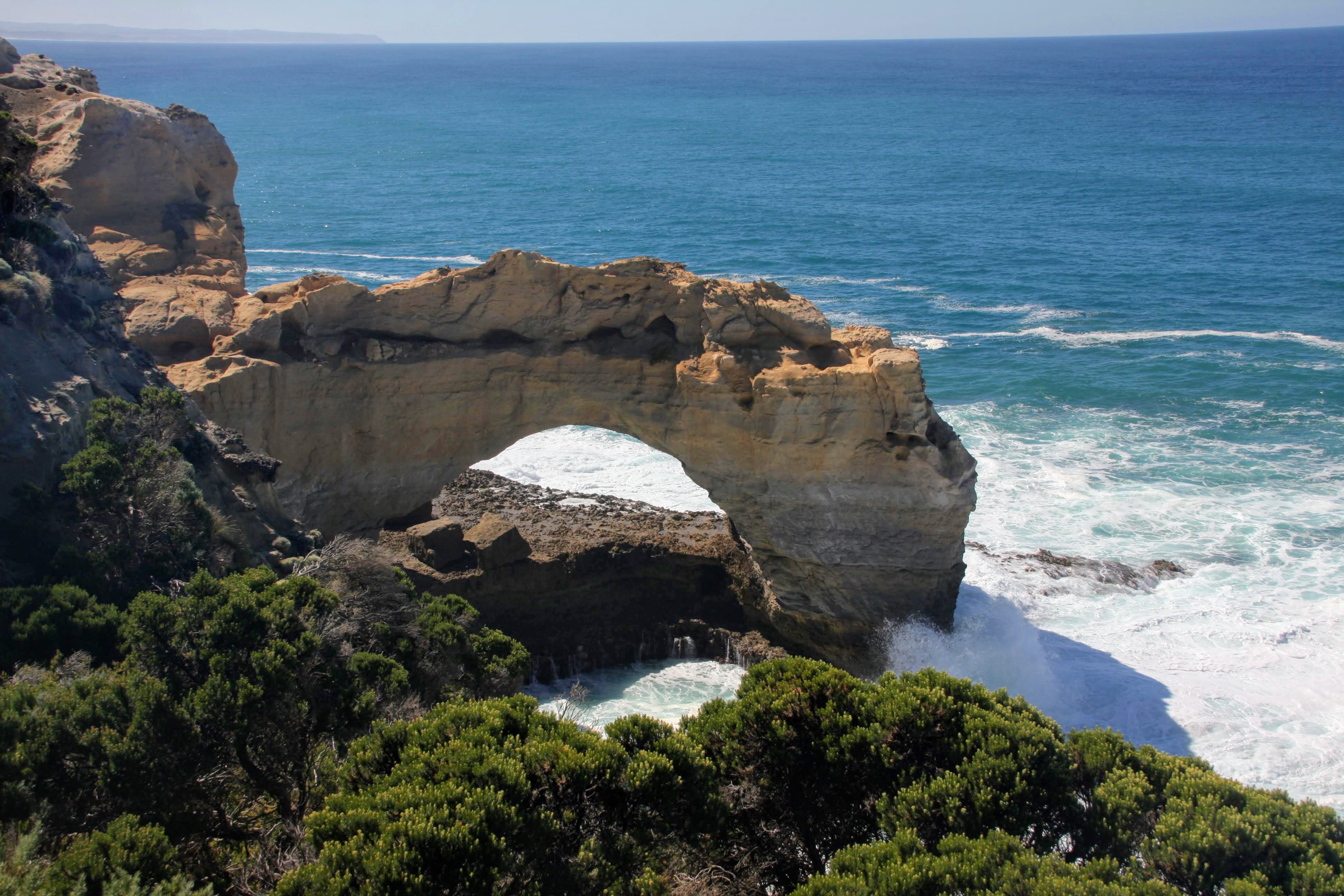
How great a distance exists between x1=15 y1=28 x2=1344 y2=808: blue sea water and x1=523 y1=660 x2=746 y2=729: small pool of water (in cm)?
365

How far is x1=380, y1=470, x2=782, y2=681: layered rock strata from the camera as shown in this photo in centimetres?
2111

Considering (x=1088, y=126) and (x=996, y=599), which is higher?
(x=1088, y=126)

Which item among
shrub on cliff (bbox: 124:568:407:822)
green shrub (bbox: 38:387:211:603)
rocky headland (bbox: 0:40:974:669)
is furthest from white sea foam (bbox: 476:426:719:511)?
shrub on cliff (bbox: 124:568:407:822)

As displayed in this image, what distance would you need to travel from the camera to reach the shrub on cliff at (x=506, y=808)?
27.0 ft

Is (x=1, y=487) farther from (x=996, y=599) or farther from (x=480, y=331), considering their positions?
(x=996, y=599)

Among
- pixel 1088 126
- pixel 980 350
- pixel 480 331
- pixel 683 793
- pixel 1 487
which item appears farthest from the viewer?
pixel 1088 126

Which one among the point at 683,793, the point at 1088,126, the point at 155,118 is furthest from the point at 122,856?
the point at 1088,126

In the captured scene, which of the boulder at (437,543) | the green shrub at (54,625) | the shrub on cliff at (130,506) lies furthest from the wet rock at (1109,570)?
the green shrub at (54,625)

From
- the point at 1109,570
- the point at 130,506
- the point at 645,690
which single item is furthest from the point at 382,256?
the point at 130,506

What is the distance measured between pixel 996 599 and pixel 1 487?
1889cm

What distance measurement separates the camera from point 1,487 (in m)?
14.2

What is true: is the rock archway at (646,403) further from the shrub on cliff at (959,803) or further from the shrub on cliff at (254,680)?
the shrub on cliff at (254,680)

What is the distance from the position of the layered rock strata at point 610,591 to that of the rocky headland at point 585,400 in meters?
0.09

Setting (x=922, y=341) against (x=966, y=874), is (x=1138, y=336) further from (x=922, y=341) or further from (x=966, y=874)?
(x=966, y=874)
